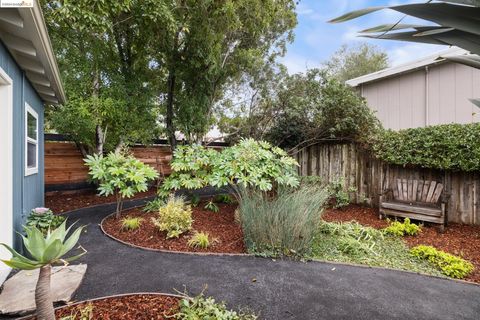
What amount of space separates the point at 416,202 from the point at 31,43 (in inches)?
254

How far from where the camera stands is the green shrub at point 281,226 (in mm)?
3566

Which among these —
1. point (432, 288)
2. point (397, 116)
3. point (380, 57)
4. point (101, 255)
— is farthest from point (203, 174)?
point (380, 57)

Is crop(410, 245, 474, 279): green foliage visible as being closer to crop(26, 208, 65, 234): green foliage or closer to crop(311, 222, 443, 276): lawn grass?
crop(311, 222, 443, 276): lawn grass

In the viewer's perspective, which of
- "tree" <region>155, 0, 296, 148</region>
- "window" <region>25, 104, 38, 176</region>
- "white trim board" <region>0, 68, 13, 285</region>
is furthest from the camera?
"tree" <region>155, 0, 296, 148</region>

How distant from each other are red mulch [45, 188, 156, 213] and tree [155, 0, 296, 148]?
2455 millimetres

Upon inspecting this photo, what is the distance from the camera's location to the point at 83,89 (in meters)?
6.09

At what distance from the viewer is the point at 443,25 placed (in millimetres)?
554

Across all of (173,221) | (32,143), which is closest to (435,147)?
(173,221)

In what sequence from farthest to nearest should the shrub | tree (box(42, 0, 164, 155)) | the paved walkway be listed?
tree (box(42, 0, 164, 155)) → the shrub → the paved walkway

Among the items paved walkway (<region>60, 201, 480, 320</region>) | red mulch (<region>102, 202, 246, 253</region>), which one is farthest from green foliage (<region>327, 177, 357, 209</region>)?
paved walkway (<region>60, 201, 480, 320</region>)

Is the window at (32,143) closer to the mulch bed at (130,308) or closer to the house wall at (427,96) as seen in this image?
the mulch bed at (130,308)

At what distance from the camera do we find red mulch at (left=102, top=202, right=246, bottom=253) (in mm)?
3796

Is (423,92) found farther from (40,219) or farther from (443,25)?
(40,219)

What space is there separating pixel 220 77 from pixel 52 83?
433 cm
